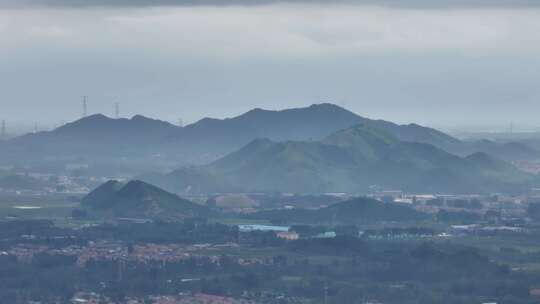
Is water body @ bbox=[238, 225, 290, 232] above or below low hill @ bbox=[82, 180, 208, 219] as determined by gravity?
below

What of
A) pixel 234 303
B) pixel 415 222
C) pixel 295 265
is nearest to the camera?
pixel 234 303

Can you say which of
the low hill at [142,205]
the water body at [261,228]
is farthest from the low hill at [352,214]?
the low hill at [142,205]

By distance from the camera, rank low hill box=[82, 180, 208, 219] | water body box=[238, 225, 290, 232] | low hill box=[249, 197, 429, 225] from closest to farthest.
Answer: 1. water body box=[238, 225, 290, 232]
2. low hill box=[249, 197, 429, 225]
3. low hill box=[82, 180, 208, 219]

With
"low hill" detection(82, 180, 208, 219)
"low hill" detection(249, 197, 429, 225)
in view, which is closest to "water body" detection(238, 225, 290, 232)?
"low hill" detection(249, 197, 429, 225)

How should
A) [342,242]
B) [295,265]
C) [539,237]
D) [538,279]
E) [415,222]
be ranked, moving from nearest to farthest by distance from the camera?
[538,279] < [295,265] < [342,242] < [539,237] < [415,222]

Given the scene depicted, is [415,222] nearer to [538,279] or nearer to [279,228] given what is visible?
[279,228]

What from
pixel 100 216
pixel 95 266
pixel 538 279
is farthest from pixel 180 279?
pixel 100 216

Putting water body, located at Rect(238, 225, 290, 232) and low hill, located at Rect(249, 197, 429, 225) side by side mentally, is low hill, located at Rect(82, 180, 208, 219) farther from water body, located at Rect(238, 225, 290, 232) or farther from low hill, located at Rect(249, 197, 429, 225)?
→ water body, located at Rect(238, 225, 290, 232)
